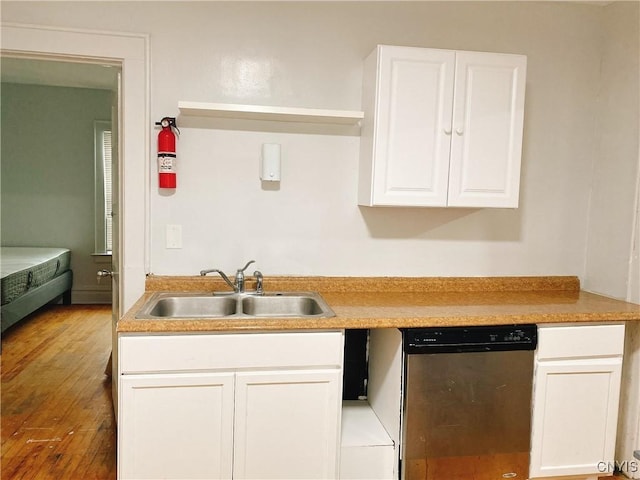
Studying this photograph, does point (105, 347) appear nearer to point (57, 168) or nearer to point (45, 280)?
point (45, 280)

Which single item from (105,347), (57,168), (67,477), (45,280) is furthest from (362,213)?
(57,168)

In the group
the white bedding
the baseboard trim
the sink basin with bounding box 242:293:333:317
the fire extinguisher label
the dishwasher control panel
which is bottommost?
the baseboard trim

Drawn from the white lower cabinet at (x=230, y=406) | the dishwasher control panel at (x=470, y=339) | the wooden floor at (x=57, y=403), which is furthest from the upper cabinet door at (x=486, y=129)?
the wooden floor at (x=57, y=403)

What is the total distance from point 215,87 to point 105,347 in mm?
2753

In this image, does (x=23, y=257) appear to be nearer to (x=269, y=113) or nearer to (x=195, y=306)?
(x=195, y=306)

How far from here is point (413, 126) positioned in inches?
92.9

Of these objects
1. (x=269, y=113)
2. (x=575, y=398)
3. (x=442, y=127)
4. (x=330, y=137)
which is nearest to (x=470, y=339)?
(x=575, y=398)

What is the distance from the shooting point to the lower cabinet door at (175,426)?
76.0 inches

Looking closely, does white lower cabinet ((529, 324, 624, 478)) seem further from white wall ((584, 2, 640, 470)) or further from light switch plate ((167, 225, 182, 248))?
light switch plate ((167, 225, 182, 248))

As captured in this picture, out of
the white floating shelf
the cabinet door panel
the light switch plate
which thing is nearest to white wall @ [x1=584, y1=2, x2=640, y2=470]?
the cabinet door panel

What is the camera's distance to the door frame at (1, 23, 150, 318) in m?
2.33

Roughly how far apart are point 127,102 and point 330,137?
1025 millimetres

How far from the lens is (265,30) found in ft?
8.23

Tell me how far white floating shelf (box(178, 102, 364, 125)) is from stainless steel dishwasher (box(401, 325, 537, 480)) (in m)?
1.08
